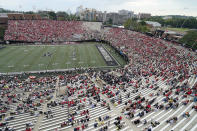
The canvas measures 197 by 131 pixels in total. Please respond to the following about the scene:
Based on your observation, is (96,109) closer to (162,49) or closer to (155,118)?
(155,118)

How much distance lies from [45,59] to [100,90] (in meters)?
24.8

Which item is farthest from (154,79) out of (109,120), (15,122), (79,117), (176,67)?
(15,122)

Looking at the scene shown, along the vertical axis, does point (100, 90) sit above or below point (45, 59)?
below

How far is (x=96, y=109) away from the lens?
1786 cm

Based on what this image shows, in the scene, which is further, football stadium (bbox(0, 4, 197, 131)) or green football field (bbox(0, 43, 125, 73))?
green football field (bbox(0, 43, 125, 73))

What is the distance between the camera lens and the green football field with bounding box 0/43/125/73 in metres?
33.0

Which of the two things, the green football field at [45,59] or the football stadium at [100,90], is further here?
the green football field at [45,59]

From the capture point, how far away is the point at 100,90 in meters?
22.9

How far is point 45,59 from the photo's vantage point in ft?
125

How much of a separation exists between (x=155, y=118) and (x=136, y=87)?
24.8 feet

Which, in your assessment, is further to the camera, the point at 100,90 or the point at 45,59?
the point at 45,59

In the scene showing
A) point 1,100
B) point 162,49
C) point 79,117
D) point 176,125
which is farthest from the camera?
point 162,49

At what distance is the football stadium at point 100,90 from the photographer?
15242mm

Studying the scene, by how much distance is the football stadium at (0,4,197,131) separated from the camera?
1524cm
